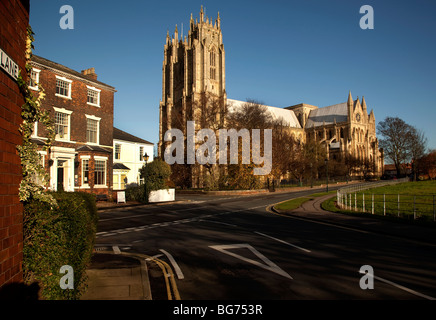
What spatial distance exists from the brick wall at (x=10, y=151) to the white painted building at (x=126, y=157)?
128 ft

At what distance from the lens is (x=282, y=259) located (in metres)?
7.69

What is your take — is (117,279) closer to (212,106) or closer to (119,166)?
(119,166)

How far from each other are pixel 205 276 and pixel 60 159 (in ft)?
71.7

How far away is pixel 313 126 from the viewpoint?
10381 cm

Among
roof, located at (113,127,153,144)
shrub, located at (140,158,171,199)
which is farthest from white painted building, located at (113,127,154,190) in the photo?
shrub, located at (140,158,171,199)

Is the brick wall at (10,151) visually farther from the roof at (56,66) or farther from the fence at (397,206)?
the roof at (56,66)

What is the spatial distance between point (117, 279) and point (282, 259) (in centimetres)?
422

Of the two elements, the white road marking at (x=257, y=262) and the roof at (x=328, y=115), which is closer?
the white road marking at (x=257, y=262)

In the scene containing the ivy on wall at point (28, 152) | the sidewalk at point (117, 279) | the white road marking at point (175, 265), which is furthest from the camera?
the white road marking at point (175, 265)

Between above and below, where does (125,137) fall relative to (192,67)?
below

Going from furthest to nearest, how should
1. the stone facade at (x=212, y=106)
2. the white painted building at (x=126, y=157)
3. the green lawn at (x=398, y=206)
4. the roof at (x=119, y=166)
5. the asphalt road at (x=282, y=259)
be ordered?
the stone facade at (x=212, y=106), the white painted building at (x=126, y=157), the roof at (x=119, y=166), the green lawn at (x=398, y=206), the asphalt road at (x=282, y=259)

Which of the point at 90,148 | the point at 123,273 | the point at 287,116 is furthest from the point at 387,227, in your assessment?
the point at 287,116

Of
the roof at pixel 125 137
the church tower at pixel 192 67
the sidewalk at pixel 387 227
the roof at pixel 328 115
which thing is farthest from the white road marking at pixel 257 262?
the roof at pixel 328 115

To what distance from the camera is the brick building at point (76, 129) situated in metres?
23.0
